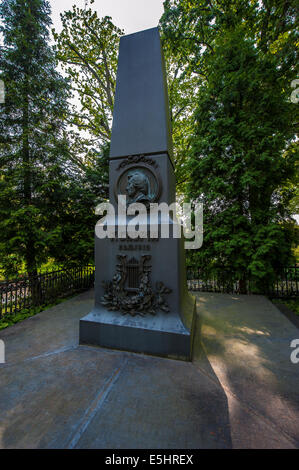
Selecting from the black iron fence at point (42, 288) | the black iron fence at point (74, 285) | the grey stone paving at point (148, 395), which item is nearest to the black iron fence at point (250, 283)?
the black iron fence at point (74, 285)

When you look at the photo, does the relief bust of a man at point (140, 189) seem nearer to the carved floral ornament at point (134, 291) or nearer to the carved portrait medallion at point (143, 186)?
the carved portrait medallion at point (143, 186)

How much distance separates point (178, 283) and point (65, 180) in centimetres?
633

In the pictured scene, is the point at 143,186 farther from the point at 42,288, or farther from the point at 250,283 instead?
the point at 250,283

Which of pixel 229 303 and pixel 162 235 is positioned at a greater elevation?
pixel 162 235

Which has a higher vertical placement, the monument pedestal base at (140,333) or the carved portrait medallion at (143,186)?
the carved portrait medallion at (143,186)

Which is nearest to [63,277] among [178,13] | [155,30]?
[155,30]

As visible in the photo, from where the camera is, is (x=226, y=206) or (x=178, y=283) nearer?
(x=178, y=283)

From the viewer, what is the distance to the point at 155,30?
4203mm

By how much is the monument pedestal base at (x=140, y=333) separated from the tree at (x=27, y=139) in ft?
12.4

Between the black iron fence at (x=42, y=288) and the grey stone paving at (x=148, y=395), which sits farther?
the black iron fence at (x=42, y=288)

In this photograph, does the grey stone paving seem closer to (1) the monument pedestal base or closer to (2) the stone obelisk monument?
(1) the monument pedestal base

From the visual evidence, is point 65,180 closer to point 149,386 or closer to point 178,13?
point 149,386

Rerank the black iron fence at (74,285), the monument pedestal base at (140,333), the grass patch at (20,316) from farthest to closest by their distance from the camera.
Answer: the black iron fence at (74,285)
the grass patch at (20,316)
the monument pedestal base at (140,333)

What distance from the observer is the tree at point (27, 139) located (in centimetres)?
657
